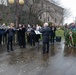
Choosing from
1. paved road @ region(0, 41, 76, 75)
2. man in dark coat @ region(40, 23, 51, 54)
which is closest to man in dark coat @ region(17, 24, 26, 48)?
man in dark coat @ region(40, 23, 51, 54)

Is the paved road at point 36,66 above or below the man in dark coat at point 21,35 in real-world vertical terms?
below

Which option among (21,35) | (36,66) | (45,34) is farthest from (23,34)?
(36,66)

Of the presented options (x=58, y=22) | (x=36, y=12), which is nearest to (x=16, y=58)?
(x=36, y=12)

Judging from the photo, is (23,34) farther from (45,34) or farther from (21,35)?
(45,34)

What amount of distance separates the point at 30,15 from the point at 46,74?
24.8m

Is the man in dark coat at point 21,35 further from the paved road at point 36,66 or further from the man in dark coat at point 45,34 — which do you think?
the paved road at point 36,66

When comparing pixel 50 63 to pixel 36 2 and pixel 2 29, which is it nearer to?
pixel 2 29

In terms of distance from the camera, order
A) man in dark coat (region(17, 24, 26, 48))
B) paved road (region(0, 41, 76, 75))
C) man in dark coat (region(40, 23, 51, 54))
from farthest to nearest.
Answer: man in dark coat (region(17, 24, 26, 48)) < man in dark coat (region(40, 23, 51, 54)) < paved road (region(0, 41, 76, 75))

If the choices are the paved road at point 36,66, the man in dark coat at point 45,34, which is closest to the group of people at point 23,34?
the man in dark coat at point 45,34

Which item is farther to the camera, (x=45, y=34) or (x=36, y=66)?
(x=45, y=34)

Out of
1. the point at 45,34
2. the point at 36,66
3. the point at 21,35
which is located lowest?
the point at 36,66

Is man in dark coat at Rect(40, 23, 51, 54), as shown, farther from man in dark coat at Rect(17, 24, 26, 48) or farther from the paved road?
man in dark coat at Rect(17, 24, 26, 48)

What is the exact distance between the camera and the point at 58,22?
88.7 m

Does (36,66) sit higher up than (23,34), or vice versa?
(23,34)
